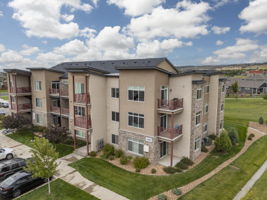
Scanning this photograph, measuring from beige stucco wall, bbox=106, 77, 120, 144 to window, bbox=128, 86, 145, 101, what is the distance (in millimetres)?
2099

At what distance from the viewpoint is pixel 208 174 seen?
15195 millimetres

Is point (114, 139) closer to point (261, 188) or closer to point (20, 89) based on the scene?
point (261, 188)

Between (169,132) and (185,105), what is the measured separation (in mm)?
3129

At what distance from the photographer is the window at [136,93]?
1654 centimetres

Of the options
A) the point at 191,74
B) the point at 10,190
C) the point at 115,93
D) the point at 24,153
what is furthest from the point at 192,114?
the point at 24,153

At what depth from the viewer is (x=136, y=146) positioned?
58.3 ft

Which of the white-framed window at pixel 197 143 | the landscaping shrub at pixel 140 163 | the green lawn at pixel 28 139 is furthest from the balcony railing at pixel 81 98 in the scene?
the white-framed window at pixel 197 143

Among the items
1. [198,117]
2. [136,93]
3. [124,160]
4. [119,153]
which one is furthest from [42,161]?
[198,117]

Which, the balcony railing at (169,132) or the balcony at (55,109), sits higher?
the balcony at (55,109)

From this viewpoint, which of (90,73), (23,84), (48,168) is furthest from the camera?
(23,84)

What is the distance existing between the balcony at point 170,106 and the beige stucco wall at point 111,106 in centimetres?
490

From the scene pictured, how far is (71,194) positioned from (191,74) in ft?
45.4

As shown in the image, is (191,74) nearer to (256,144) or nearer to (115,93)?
(115,93)

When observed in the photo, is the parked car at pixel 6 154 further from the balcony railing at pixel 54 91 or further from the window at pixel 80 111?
the balcony railing at pixel 54 91
